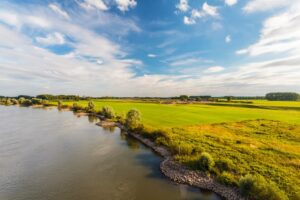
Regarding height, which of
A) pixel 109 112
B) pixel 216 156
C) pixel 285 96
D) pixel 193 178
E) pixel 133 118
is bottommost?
pixel 193 178

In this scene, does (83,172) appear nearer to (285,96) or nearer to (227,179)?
(227,179)

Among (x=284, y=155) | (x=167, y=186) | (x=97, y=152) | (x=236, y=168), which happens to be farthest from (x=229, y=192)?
(x=97, y=152)

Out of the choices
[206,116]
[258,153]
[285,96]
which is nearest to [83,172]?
[258,153]

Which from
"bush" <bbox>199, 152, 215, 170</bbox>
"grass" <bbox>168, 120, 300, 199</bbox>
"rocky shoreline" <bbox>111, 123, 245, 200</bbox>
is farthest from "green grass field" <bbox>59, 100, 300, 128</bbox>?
"bush" <bbox>199, 152, 215, 170</bbox>

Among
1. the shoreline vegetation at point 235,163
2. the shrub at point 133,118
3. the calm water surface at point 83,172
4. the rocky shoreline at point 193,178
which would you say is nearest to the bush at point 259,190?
the shoreline vegetation at point 235,163

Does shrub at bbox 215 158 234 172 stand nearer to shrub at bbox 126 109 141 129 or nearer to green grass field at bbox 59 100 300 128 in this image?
green grass field at bbox 59 100 300 128

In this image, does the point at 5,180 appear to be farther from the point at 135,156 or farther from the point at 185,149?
the point at 185,149
